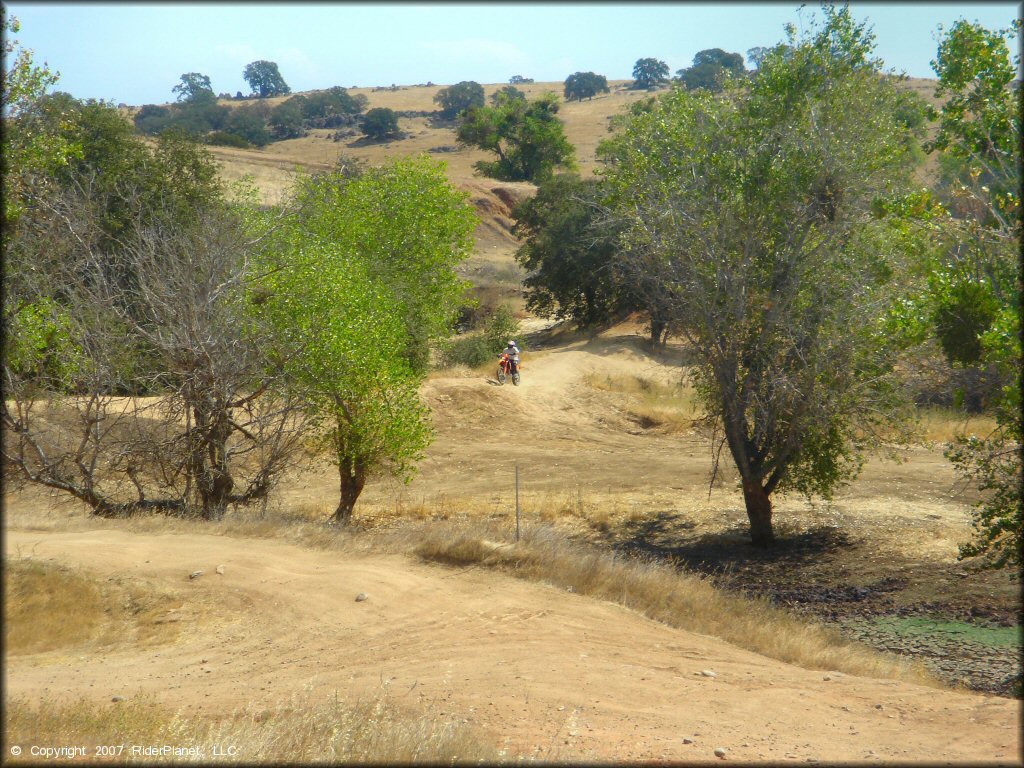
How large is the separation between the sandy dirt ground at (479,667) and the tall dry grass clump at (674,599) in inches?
15.8

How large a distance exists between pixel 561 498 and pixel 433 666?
1228 centimetres

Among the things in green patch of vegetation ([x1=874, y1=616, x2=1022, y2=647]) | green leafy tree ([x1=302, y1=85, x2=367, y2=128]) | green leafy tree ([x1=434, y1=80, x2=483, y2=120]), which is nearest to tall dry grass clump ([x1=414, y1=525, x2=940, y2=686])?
green patch of vegetation ([x1=874, y1=616, x2=1022, y2=647])

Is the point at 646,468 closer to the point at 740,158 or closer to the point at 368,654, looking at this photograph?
the point at 740,158

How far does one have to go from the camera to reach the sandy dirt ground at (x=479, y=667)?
7766mm

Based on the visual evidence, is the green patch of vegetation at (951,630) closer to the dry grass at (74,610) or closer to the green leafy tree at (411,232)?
the dry grass at (74,610)

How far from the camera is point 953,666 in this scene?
12273 mm

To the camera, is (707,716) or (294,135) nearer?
(707,716)

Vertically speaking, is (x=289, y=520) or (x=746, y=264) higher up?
(x=746, y=264)

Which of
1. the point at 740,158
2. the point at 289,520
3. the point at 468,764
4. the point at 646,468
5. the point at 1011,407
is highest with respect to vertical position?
the point at 740,158

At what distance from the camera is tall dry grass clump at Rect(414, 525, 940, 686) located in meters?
11.4

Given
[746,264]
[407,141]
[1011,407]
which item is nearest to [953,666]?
[1011,407]

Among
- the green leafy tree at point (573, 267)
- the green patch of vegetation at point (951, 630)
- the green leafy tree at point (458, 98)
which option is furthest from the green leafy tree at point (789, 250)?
the green leafy tree at point (458, 98)

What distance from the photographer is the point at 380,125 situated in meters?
93.8

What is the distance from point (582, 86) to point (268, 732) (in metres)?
126
